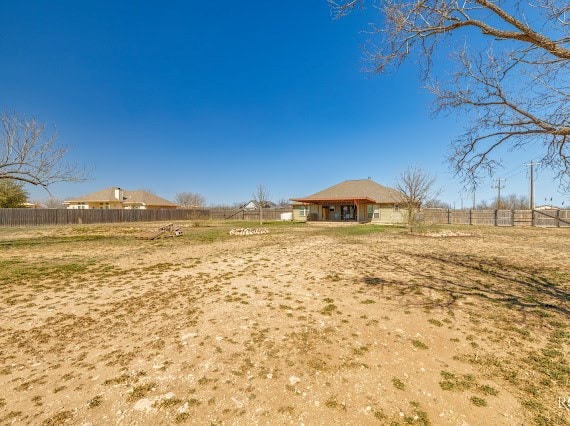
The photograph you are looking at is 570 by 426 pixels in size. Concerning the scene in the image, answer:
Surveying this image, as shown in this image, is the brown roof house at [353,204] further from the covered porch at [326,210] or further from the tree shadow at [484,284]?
the tree shadow at [484,284]

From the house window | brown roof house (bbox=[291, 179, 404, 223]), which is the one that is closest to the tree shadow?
brown roof house (bbox=[291, 179, 404, 223])

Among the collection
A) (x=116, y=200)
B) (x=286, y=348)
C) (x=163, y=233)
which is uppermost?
(x=116, y=200)

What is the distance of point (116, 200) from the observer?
41.9m

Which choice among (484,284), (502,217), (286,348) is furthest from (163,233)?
(502,217)

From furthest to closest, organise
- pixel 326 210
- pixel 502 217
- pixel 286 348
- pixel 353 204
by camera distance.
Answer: pixel 326 210
pixel 353 204
pixel 502 217
pixel 286 348

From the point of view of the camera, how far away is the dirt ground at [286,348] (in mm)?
2305

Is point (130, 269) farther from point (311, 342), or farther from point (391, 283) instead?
point (391, 283)

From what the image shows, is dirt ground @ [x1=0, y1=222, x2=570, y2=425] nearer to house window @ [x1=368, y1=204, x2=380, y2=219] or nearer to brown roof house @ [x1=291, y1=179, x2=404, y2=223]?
brown roof house @ [x1=291, y1=179, x2=404, y2=223]

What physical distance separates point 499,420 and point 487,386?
45 cm

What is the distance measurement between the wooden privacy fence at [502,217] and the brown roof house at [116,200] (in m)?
40.6

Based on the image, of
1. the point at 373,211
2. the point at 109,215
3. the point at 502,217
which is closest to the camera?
the point at 502,217

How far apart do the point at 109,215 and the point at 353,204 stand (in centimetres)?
2835

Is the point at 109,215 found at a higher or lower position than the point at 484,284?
higher

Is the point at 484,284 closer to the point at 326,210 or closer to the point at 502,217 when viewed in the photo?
the point at 502,217
